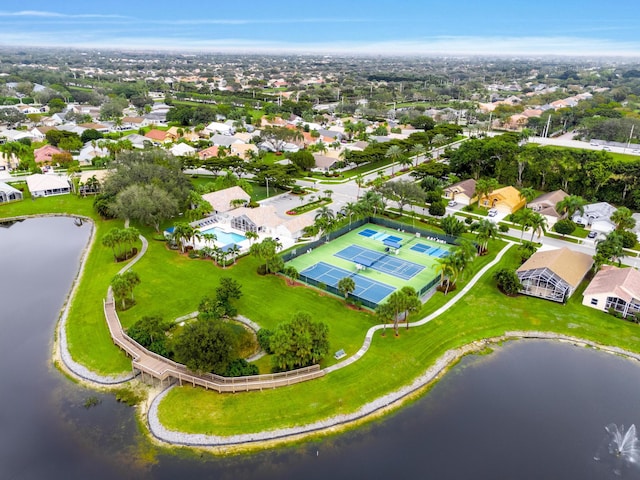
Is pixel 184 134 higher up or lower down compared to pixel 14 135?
higher up

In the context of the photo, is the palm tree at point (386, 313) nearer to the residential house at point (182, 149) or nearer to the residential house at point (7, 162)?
the residential house at point (182, 149)

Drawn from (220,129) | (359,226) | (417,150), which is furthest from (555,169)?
(220,129)

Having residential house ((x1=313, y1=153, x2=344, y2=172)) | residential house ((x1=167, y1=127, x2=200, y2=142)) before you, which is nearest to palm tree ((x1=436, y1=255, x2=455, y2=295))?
residential house ((x1=313, y1=153, x2=344, y2=172))

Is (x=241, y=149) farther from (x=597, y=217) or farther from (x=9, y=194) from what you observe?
(x=597, y=217)

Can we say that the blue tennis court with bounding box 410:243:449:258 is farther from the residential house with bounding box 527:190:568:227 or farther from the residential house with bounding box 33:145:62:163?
the residential house with bounding box 33:145:62:163

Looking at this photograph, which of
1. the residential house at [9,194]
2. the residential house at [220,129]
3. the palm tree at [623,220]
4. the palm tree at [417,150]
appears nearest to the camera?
the palm tree at [623,220]

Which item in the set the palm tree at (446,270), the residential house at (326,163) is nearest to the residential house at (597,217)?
the palm tree at (446,270)
